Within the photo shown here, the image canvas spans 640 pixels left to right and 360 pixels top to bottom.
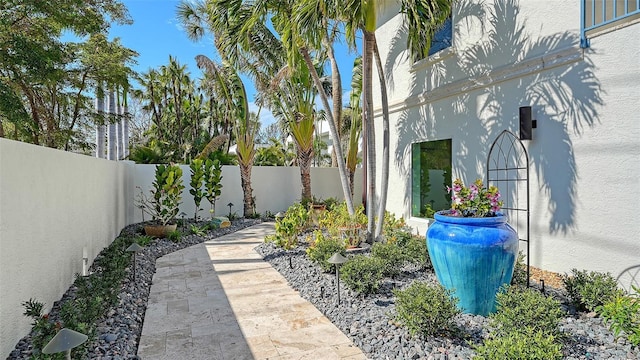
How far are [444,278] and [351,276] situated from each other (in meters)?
1.24

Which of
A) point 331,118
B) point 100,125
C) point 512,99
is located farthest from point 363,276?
point 100,125

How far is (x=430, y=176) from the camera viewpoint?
8672 millimetres

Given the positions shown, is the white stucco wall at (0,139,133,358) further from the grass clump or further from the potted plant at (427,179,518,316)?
the potted plant at (427,179,518,316)

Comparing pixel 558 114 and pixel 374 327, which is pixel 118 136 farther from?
pixel 558 114

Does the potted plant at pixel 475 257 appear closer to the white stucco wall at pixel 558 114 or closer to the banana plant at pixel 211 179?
the white stucco wall at pixel 558 114

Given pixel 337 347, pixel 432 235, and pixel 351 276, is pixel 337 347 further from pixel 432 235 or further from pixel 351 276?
pixel 432 235

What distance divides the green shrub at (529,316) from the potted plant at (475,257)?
415mm

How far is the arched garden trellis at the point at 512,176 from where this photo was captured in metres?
6.26

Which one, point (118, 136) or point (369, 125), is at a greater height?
point (118, 136)

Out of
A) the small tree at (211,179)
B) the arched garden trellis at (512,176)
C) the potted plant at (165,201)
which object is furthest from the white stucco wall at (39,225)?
the arched garden trellis at (512,176)

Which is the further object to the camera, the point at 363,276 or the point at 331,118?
the point at 331,118

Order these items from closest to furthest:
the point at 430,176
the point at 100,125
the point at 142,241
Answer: the point at 142,241, the point at 430,176, the point at 100,125

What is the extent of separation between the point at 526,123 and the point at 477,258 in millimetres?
3279

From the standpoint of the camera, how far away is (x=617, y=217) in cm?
487
